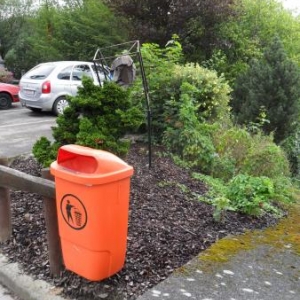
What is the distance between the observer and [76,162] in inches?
114

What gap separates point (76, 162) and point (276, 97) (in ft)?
29.4

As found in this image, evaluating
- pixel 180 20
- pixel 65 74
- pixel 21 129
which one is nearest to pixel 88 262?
pixel 21 129

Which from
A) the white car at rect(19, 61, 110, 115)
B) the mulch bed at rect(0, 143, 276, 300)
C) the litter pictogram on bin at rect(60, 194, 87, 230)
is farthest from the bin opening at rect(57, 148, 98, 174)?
the white car at rect(19, 61, 110, 115)

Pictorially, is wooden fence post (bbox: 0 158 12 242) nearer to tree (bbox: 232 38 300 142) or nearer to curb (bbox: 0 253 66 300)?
curb (bbox: 0 253 66 300)

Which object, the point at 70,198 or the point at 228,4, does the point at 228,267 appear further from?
the point at 228,4

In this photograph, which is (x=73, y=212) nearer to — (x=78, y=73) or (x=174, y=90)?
(x=174, y=90)

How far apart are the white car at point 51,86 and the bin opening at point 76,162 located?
28.7 ft

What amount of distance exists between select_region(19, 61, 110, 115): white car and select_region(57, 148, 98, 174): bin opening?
8734 millimetres

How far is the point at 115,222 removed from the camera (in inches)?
110

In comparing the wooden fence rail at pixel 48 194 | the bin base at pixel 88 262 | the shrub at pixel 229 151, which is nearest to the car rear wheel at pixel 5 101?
the shrub at pixel 229 151

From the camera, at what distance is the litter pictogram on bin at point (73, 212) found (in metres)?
2.75

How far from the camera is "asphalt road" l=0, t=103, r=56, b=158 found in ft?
24.5

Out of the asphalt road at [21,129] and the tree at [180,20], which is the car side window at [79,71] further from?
the tree at [180,20]

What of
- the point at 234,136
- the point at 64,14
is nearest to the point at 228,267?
the point at 234,136
